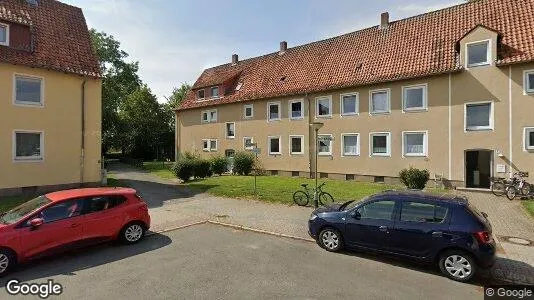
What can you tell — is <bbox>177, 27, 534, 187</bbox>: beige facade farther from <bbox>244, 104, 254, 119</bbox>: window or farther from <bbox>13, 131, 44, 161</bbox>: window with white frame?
<bbox>13, 131, 44, 161</bbox>: window with white frame

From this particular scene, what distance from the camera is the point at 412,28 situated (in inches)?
913

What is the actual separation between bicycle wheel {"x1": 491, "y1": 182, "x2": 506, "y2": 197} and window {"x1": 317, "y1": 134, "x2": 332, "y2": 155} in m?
9.93

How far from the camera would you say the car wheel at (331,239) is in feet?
28.0

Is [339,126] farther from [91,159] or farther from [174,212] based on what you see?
[91,159]

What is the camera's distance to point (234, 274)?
7113mm

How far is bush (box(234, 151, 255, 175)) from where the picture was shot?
88.1ft

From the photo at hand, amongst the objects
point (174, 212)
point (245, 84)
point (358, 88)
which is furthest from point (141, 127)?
point (174, 212)

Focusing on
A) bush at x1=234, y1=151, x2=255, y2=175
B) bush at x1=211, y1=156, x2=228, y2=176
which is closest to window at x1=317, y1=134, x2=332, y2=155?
bush at x1=234, y1=151, x2=255, y2=175

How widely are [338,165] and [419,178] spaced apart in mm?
6328

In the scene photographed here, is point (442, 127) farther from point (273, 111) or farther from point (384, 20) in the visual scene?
point (273, 111)

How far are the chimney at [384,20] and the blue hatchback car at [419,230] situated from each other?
20.4 meters

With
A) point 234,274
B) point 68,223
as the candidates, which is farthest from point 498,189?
point 68,223

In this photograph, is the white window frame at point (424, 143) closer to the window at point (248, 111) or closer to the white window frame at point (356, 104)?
the white window frame at point (356, 104)

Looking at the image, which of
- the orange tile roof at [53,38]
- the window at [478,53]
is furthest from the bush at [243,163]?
the window at [478,53]
